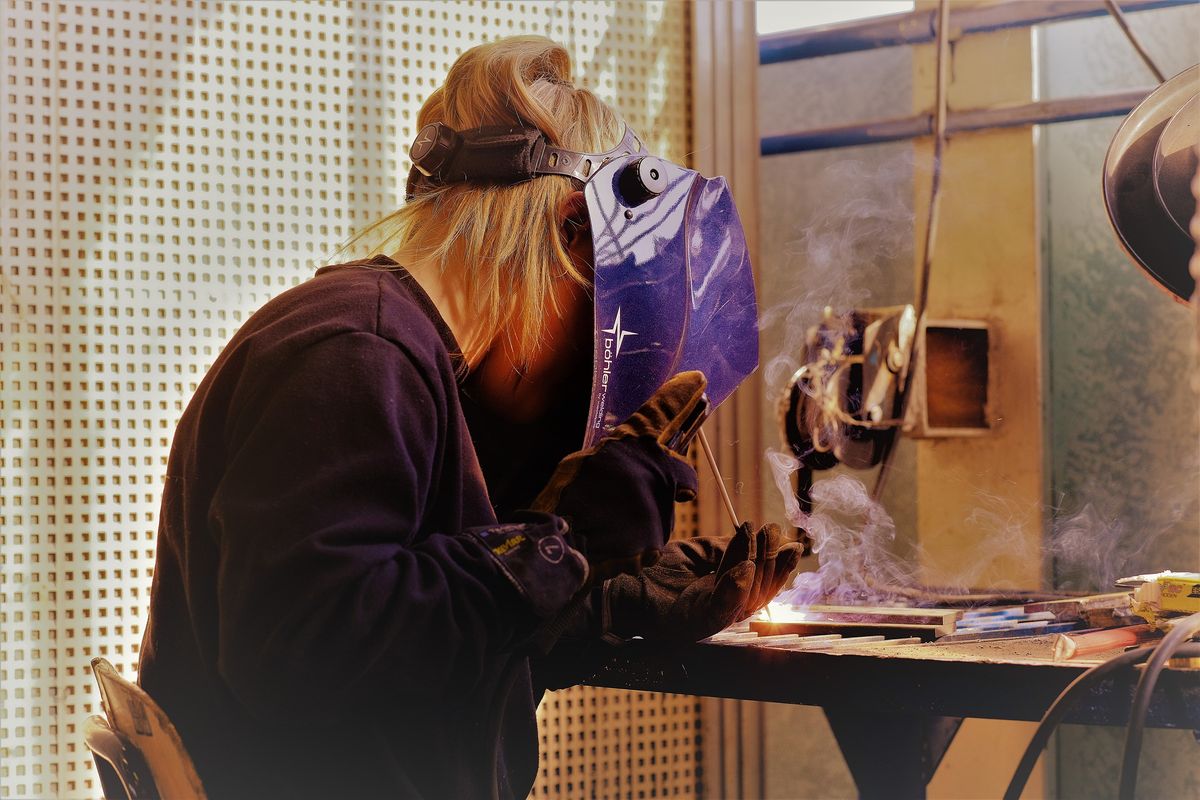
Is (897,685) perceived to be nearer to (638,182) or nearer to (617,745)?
(638,182)

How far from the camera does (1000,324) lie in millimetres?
3002

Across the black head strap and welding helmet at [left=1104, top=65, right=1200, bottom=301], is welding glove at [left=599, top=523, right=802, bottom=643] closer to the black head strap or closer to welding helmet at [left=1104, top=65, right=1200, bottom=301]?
the black head strap

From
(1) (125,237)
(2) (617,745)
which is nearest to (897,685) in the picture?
(2) (617,745)

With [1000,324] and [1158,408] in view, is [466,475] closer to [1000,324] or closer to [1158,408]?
[1000,324]

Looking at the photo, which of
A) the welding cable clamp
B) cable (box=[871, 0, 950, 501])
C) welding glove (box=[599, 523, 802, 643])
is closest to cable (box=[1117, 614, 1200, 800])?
welding glove (box=[599, 523, 802, 643])

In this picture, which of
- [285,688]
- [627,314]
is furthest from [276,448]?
[627,314]

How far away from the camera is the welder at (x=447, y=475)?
1.17 metres

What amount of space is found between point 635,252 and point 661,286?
6 centimetres

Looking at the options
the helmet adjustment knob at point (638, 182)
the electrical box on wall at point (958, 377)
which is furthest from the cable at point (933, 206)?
the helmet adjustment knob at point (638, 182)

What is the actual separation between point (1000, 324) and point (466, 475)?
204 centimetres

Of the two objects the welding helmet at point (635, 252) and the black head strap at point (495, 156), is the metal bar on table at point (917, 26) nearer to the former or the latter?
the welding helmet at point (635, 252)

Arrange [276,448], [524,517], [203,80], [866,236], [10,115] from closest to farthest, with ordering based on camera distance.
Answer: [276,448] < [524,517] < [10,115] < [203,80] < [866,236]

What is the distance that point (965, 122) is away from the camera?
2926 mm

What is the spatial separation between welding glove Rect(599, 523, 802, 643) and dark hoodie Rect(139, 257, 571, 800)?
0.37 meters
